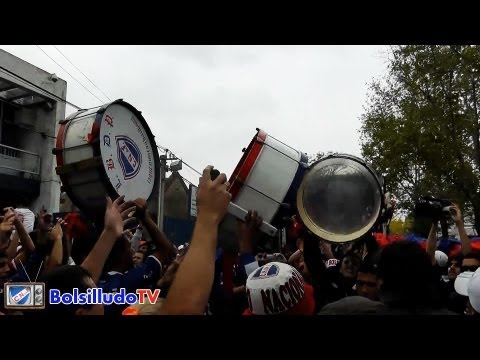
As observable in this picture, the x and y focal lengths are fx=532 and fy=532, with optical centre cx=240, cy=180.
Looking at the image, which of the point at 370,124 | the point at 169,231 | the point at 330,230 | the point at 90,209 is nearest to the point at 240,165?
the point at 330,230

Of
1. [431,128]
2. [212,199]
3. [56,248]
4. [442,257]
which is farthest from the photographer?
[431,128]

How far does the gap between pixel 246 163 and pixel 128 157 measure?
2.54 feet

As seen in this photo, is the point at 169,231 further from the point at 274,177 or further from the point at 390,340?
the point at 390,340

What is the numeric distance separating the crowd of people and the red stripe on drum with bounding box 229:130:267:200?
0.14 m

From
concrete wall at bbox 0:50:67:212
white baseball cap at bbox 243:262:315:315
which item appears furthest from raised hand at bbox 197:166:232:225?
concrete wall at bbox 0:50:67:212

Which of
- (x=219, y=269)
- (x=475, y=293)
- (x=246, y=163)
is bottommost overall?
(x=475, y=293)

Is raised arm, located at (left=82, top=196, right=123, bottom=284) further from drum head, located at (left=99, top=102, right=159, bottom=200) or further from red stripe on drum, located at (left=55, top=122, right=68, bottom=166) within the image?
red stripe on drum, located at (left=55, top=122, right=68, bottom=166)

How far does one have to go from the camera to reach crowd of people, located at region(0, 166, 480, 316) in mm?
1523

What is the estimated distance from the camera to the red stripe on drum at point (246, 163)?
242 centimetres

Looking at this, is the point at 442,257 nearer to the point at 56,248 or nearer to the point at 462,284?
the point at 462,284

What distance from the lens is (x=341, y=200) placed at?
234 centimetres

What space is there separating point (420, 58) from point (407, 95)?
85 cm

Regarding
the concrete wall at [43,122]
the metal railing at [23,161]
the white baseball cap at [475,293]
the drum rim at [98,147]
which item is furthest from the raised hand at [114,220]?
the metal railing at [23,161]

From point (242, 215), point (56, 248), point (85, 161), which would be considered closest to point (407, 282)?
point (242, 215)
